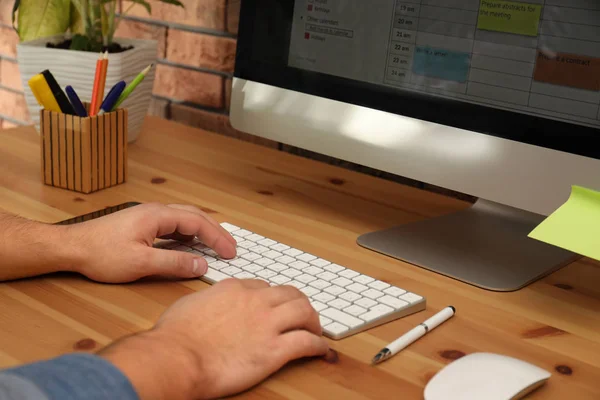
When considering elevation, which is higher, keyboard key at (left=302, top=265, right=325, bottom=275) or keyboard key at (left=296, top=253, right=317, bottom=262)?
keyboard key at (left=296, top=253, right=317, bottom=262)

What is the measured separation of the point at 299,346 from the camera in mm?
602

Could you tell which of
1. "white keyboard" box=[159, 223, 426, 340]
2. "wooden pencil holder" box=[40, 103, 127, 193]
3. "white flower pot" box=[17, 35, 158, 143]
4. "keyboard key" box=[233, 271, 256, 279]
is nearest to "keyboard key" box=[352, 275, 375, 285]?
"white keyboard" box=[159, 223, 426, 340]

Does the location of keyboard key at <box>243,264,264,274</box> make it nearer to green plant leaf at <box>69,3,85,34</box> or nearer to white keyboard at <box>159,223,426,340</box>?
white keyboard at <box>159,223,426,340</box>

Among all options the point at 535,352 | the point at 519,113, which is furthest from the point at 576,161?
the point at 535,352

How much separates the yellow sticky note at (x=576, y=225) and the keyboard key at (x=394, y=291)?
0.14 m

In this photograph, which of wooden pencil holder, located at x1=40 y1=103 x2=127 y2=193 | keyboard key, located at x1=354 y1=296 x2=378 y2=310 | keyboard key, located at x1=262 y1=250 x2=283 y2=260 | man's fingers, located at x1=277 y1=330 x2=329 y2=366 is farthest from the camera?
wooden pencil holder, located at x1=40 y1=103 x2=127 y2=193

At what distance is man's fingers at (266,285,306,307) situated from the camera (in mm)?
634

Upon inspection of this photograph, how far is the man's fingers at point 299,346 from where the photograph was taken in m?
0.59

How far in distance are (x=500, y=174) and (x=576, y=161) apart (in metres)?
0.08

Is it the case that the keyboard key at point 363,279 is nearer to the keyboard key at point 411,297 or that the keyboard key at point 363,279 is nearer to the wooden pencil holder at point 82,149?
the keyboard key at point 411,297

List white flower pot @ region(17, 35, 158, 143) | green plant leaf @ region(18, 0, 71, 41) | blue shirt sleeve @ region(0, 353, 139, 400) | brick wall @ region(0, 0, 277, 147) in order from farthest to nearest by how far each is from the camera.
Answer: brick wall @ region(0, 0, 277, 147)
green plant leaf @ region(18, 0, 71, 41)
white flower pot @ region(17, 35, 158, 143)
blue shirt sleeve @ region(0, 353, 139, 400)

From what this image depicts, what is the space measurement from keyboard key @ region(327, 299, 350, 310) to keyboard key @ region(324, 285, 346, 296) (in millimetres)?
12

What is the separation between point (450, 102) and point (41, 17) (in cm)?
78

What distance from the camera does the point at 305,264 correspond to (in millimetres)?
781
